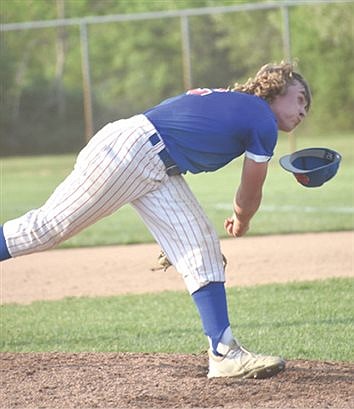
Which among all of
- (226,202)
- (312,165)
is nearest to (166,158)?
(312,165)

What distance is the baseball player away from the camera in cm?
502

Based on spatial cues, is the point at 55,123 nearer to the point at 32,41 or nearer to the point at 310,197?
the point at 32,41

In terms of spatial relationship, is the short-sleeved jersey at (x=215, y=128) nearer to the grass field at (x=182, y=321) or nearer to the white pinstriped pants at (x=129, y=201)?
the white pinstriped pants at (x=129, y=201)

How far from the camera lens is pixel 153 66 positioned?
28594 mm

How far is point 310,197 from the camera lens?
14.9m

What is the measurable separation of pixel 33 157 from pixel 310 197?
533 inches

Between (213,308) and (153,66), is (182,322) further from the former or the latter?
(153,66)

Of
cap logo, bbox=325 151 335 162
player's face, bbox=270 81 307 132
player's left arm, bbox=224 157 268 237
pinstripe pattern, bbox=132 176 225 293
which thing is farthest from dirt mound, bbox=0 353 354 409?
player's face, bbox=270 81 307 132

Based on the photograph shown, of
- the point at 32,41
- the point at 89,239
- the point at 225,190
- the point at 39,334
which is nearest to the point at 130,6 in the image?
the point at 32,41

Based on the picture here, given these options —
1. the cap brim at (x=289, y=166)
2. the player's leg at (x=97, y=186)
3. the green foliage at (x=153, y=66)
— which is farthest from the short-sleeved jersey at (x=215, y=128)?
the green foliage at (x=153, y=66)

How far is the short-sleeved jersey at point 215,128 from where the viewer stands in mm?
4957

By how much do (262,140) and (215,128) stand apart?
22 centimetres

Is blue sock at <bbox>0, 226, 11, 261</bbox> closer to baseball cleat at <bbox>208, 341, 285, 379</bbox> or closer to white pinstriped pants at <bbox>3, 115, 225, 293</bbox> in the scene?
white pinstriped pants at <bbox>3, 115, 225, 293</bbox>

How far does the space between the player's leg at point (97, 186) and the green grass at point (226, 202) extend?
250 inches
